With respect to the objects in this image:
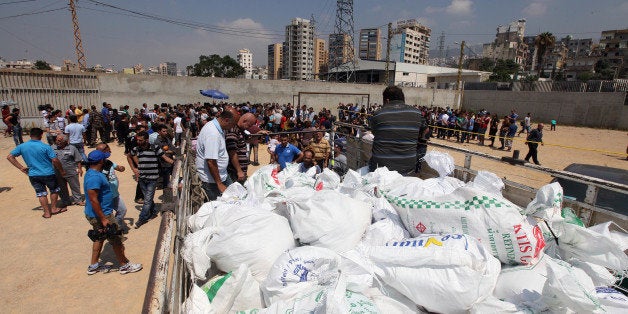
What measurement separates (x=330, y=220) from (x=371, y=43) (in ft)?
446

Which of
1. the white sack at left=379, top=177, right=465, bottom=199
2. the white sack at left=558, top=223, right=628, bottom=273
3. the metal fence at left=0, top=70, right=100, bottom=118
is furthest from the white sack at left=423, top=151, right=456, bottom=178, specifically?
the metal fence at left=0, top=70, right=100, bottom=118

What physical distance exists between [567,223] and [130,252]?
15.7 feet

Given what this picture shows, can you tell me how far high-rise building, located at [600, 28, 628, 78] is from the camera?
3103 inches

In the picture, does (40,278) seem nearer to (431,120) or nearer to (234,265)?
(234,265)

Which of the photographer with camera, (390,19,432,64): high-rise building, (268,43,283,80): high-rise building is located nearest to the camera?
the photographer with camera

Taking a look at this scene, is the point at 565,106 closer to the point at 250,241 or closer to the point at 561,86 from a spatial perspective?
the point at 561,86

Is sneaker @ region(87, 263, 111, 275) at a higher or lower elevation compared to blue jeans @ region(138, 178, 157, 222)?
lower

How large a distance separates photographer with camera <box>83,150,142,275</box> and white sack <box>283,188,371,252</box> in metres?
2.74

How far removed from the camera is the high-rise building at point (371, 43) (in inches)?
4766

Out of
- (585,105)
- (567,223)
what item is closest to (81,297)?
(567,223)

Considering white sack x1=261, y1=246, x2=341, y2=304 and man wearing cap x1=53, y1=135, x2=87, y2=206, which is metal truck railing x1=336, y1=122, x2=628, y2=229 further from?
man wearing cap x1=53, y1=135, x2=87, y2=206

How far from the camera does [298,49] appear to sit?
99.1 m

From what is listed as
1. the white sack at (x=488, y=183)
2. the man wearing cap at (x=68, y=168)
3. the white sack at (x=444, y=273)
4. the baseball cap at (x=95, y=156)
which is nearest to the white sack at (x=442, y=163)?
the white sack at (x=488, y=183)

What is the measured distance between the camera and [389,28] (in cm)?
2952
